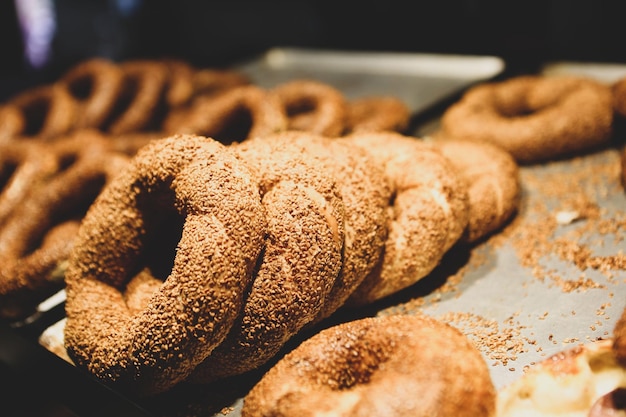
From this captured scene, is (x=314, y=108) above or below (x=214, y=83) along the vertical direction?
below

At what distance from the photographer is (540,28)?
4207 mm

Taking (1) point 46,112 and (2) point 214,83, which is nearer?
(1) point 46,112

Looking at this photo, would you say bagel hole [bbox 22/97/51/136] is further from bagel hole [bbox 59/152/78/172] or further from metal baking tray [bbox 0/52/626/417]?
metal baking tray [bbox 0/52/626/417]

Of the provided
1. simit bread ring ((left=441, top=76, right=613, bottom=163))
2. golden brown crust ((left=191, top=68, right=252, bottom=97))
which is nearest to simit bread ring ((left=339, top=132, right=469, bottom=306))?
simit bread ring ((left=441, top=76, right=613, bottom=163))

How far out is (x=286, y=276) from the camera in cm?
190

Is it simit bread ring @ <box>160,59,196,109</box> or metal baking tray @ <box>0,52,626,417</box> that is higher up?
simit bread ring @ <box>160,59,196,109</box>

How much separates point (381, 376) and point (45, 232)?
2.21 meters

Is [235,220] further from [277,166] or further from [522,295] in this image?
[522,295]

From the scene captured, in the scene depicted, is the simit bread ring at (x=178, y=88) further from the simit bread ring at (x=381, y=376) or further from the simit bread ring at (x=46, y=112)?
the simit bread ring at (x=381, y=376)

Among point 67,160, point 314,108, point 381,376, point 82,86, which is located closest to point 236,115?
point 314,108

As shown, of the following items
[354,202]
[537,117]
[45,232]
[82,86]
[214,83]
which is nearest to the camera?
[354,202]

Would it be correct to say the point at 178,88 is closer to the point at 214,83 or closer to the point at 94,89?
the point at 214,83

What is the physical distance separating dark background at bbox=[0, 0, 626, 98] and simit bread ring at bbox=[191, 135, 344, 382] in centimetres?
287

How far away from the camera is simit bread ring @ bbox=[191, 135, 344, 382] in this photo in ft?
6.20
